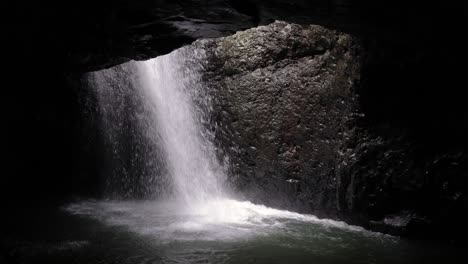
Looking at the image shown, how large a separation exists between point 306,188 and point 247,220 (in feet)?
3.95

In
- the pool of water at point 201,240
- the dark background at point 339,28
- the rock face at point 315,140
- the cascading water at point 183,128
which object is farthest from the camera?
the cascading water at point 183,128

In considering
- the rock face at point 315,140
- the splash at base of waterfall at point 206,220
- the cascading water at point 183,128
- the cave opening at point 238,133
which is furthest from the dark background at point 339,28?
the cascading water at point 183,128

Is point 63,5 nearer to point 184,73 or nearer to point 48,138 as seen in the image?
point 184,73

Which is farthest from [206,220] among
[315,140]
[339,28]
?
[339,28]

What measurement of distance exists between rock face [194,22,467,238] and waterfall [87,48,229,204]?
52cm

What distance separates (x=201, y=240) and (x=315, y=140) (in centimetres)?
268

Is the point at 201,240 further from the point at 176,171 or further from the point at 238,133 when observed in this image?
the point at 176,171

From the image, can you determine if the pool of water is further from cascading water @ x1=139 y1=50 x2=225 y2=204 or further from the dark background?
the dark background

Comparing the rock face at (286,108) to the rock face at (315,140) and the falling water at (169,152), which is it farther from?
the falling water at (169,152)

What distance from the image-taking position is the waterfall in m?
8.49

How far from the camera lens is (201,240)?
211 inches

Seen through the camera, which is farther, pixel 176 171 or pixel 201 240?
pixel 176 171

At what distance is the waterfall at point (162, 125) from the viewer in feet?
27.9

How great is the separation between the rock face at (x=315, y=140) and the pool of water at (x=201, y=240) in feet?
1.39
